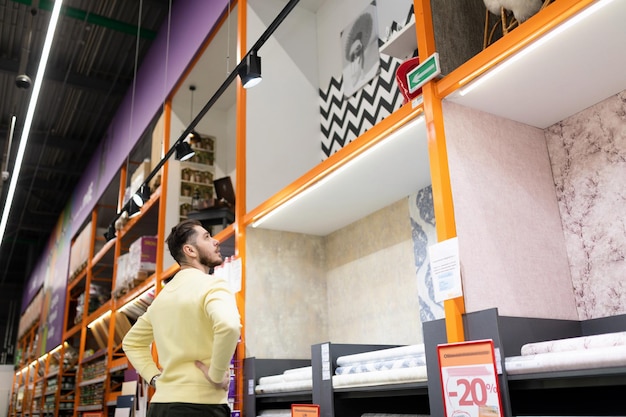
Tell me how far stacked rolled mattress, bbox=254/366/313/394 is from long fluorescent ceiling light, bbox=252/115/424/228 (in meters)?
0.98

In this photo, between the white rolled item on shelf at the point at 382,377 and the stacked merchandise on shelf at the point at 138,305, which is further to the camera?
the stacked merchandise on shelf at the point at 138,305

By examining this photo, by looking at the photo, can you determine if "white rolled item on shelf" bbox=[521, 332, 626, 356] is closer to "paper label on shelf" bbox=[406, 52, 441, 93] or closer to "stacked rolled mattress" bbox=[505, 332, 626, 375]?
"stacked rolled mattress" bbox=[505, 332, 626, 375]

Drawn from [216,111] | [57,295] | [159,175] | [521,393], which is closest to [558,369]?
[521,393]

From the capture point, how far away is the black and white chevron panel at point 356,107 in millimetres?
4121

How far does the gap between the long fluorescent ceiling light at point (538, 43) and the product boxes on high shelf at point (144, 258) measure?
436 cm

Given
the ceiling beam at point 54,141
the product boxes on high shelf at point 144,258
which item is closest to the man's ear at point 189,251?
the product boxes on high shelf at point 144,258

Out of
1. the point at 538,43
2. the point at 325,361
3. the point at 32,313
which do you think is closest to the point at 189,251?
the point at 325,361

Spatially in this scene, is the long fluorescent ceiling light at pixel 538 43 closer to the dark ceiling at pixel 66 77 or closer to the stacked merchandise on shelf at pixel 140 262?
the dark ceiling at pixel 66 77

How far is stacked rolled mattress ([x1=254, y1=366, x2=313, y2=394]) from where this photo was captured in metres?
3.04

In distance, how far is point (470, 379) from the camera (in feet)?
6.29

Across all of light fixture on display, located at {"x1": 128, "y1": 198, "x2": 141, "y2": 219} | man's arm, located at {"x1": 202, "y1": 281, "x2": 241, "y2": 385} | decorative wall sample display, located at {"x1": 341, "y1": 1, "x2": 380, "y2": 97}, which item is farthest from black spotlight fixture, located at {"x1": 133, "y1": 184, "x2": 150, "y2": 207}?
man's arm, located at {"x1": 202, "y1": 281, "x2": 241, "y2": 385}

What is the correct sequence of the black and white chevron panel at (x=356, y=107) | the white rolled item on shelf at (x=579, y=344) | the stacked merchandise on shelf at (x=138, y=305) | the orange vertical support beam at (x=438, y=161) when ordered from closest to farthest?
the white rolled item on shelf at (x=579, y=344) → the orange vertical support beam at (x=438, y=161) → the black and white chevron panel at (x=356, y=107) → the stacked merchandise on shelf at (x=138, y=305)

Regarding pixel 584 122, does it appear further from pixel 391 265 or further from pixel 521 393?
pixel 391 265

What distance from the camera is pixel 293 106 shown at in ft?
15.0
